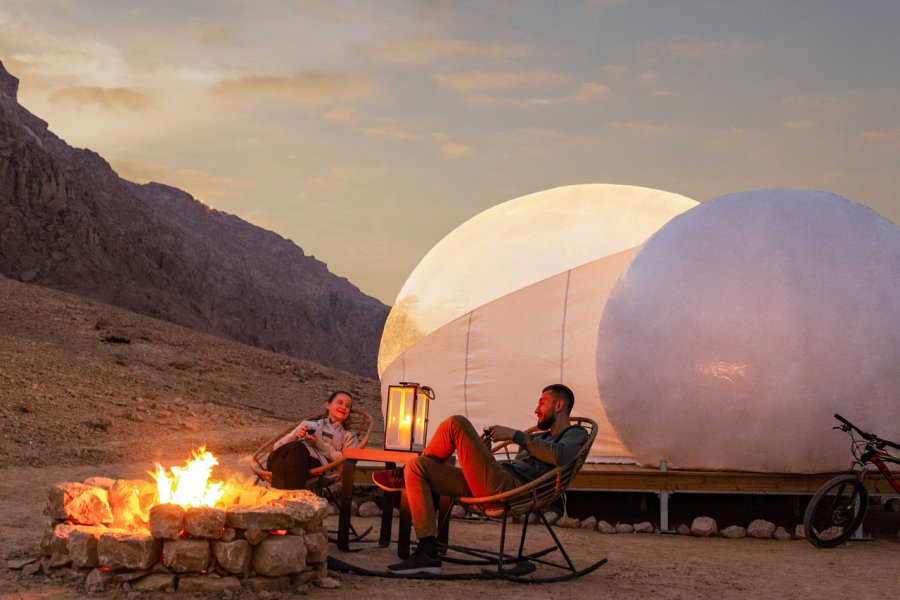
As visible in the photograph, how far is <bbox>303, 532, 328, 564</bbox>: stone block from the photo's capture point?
4.93 m

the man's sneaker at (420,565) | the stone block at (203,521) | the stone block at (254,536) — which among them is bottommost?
the man's sneaker at (420,565)

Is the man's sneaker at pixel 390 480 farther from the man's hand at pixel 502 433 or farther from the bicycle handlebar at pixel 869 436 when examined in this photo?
the bicycle handlebar at pixel 869 436

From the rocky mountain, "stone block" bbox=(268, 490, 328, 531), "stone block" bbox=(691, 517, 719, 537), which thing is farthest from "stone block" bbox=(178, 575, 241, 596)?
the rocky mountain

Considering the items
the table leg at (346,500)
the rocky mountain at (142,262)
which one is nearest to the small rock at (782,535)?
the table leg at (346,500)

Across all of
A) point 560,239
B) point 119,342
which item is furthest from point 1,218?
point 560,239

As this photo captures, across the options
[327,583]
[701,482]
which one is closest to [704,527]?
[701,482]

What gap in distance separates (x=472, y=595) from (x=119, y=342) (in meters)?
22.0

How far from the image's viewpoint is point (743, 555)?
6.77 metres

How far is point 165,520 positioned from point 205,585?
35 cm

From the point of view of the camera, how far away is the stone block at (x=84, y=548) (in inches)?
183

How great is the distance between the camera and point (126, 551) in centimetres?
456

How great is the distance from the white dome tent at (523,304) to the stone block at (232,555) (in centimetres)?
464

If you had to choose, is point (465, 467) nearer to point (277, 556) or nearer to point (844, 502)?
point (277, 556)

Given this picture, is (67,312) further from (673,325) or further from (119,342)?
(673,325)
